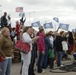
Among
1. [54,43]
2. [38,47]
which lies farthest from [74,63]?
[38,47]

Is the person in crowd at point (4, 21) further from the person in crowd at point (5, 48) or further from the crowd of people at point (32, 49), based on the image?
the person in crowd at point (5, 48)

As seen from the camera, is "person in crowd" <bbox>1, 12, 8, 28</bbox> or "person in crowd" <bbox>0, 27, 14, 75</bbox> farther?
"person in crowd" <bbox>1, 12, 8, 28</bbox>

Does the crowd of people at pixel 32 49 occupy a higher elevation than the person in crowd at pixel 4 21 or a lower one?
lower

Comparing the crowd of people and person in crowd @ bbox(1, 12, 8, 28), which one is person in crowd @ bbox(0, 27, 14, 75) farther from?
person in crowd @ bbox(1, 12, 8, 28)

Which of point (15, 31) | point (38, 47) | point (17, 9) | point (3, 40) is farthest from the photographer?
point (17, 9)

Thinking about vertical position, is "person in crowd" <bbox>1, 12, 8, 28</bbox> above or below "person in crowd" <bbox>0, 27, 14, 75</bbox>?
above

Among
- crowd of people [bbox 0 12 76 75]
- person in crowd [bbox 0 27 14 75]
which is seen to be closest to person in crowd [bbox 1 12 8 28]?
crowd of people [bbox 0 12 76 75]

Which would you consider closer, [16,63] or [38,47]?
[38,47]

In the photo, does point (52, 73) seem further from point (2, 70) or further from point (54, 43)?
point (2, 70)

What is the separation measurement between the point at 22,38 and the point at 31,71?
6.59 ft

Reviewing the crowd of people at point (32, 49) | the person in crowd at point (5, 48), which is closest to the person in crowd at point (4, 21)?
the crowd of people at point (32, 49)

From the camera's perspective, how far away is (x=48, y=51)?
13.3 metres

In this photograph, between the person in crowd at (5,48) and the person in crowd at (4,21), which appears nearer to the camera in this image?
the person in crowd at (5,48)

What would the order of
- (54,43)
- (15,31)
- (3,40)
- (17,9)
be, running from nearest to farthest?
1. (3,40)
2. (54,43)
3. (15,31)
4. (17,9)
